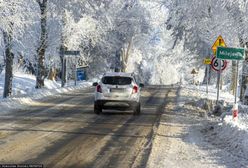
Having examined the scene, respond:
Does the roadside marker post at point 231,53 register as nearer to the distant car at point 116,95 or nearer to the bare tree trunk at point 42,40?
the distant car at point 116,95

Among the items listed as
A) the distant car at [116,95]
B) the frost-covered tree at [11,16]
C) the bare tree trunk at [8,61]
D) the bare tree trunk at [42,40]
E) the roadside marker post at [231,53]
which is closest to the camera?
the roadside marker post at [231,53]

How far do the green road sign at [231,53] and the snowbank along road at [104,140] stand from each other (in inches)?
102

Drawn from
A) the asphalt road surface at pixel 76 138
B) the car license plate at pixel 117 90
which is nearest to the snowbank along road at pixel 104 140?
the asphalt road surface at pixel 76 138

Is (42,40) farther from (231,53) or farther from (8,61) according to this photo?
(231,53)

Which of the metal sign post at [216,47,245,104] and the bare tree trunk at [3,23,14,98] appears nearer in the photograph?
the metal sign post at [216,47,245,104]

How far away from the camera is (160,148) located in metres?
11.7

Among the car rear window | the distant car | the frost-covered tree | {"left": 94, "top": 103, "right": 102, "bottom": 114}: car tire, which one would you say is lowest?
{"left": 94, "top": 103, "right": 102, "bottom": 114}: car tire

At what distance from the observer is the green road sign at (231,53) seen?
1662cm

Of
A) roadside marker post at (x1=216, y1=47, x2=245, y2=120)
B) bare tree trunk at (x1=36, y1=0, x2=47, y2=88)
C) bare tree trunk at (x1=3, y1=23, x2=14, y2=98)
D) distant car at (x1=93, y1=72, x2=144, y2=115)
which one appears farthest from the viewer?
bare tree trunk at (x1=36, y1=0, x2=47, y2=88)

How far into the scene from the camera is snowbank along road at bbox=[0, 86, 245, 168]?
9922 mm

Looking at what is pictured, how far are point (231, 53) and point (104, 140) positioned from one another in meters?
6.44

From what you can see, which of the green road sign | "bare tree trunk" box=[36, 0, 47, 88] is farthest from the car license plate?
"bare tree trunk" box=[36, 0, 47, 88]

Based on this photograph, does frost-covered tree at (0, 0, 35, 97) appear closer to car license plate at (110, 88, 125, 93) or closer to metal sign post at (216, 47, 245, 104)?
car license plate at (110, 88, 125, 93)

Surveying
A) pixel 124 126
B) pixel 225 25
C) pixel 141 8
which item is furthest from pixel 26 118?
pixel 141 8
